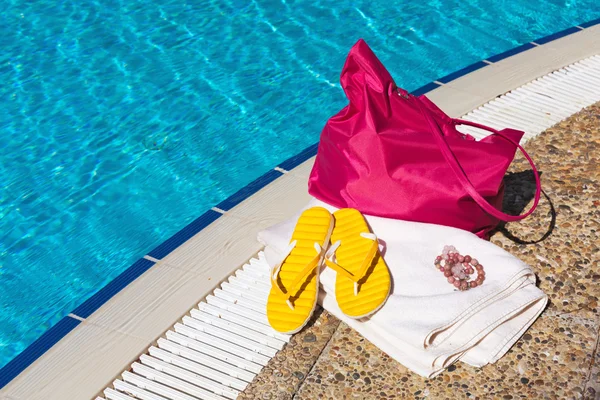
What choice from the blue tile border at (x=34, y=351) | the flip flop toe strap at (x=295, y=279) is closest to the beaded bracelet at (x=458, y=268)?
the flip flop toe strap at (x=295, y=279)

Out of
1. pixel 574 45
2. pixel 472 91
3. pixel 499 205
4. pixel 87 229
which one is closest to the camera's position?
pixel 499 205

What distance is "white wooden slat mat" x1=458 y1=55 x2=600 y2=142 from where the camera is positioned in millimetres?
3988

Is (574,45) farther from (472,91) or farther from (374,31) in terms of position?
(374,31)

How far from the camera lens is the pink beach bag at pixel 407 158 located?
2.77m

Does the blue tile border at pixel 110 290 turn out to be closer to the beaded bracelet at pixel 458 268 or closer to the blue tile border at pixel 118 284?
the blue tile border at pixel 118 284

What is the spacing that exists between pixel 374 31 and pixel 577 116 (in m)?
2.59

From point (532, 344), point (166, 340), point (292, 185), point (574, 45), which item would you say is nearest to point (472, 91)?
point (574, 45)

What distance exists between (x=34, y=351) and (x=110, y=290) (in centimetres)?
41

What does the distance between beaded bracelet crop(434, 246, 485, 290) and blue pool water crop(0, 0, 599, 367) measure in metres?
2.03

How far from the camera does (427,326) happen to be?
2.47 m

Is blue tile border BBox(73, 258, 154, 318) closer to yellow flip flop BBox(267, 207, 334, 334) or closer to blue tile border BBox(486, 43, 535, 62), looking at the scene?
yellow flip flop BBox(267, 207, 334, 334)

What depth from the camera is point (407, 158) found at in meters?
2.79

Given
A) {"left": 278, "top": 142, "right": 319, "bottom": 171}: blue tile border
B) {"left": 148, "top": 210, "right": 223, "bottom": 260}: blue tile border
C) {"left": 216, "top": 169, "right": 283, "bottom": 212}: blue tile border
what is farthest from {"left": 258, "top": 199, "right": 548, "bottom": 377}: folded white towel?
{"left": 278, "top": 142, "right": 319, "bottom": 171}: blue tile border

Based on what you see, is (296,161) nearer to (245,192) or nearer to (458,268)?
(245,192)
